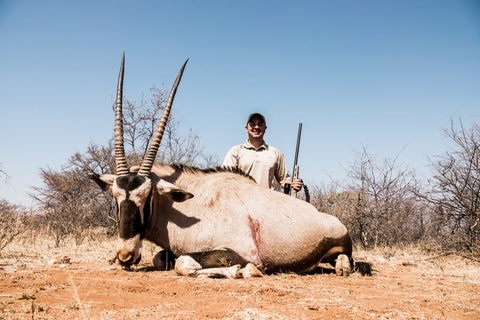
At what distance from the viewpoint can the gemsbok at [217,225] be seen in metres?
4.12

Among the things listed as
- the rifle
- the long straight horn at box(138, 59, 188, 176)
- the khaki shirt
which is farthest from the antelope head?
the rifle

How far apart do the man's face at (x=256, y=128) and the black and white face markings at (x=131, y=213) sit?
103 inches

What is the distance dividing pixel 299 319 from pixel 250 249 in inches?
79.3

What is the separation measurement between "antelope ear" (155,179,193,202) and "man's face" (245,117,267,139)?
234 centimetres

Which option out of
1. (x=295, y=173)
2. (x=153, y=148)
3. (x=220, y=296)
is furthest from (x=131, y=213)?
(x=295, y=173)

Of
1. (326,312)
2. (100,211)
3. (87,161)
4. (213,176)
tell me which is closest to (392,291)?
(326,312)

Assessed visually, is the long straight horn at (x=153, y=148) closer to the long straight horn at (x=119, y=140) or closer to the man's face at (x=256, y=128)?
the long straight horn at (x=119, y=140)

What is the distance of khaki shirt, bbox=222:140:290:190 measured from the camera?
248 inches

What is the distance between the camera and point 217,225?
14.5ft

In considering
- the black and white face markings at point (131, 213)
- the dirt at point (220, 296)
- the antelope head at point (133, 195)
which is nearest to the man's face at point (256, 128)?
the antelope head at point (133, 195)

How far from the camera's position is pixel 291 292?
3244 mm

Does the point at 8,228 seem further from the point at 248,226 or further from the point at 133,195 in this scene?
the point at 248,226

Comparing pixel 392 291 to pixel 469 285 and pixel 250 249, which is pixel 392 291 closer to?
pixel 469 285

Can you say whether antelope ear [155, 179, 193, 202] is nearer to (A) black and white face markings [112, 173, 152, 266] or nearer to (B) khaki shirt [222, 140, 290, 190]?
(A) black and white face markings [112, 173, 152, 266]
